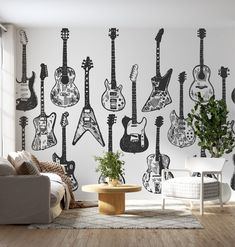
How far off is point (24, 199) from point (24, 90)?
263 cm

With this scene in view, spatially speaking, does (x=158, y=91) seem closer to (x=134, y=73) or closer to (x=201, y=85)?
(x=134, y=73)

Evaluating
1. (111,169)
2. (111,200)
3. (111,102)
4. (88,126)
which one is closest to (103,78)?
(111,102)

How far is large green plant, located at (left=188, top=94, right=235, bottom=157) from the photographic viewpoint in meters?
8.28

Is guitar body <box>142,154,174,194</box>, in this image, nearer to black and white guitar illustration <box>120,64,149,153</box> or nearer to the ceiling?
black and white guitar illustration <box>120,64,149,153</box>

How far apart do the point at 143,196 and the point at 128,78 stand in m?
1.79

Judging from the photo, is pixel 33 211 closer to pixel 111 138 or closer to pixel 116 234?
pixel 116 234

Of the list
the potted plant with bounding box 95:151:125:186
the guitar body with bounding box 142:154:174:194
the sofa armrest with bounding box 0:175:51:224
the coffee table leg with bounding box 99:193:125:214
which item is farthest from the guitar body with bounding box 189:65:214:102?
the sofa armrest with bounding box 0:175:51:224

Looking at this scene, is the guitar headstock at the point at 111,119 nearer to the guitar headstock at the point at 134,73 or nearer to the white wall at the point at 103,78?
the white wall at the point at 103,78

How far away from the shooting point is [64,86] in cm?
876

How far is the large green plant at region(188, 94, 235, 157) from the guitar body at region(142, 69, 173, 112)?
1.61ft

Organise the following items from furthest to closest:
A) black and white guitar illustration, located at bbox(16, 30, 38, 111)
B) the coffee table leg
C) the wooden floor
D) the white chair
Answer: black and white guitar illustration, located at bbox(16, 30, 38, 111) < the white chair < the coffee table leg < the wooden floor

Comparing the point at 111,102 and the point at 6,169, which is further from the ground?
the point at 111,102

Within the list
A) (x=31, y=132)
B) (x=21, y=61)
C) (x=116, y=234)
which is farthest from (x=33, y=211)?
(x=21, y=61)

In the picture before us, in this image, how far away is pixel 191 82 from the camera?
28.8 feet
